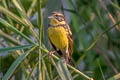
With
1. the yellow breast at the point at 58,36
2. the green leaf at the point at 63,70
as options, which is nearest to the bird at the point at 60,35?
the yellow breast at the point at 58,36

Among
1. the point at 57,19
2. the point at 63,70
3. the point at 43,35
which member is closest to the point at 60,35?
the point at 57,19

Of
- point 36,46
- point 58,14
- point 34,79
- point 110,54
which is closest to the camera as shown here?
point 36,46

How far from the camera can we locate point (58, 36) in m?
2.79

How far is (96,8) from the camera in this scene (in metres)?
3.09

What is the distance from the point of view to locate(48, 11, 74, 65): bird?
279 centimetres

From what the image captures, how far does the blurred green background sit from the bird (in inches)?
3.2

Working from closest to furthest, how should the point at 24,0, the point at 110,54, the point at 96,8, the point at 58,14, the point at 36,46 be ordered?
the point at 36,46
the point at 58,14
the point at 96,8
the point at 24,0
the point at 110,54

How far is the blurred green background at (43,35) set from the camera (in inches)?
80.9

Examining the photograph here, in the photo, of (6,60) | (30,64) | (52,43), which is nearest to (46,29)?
(52,43)

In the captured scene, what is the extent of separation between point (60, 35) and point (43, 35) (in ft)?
2.19

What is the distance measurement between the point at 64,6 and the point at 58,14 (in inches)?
4.5

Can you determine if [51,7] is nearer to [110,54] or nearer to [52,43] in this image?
[52,43]

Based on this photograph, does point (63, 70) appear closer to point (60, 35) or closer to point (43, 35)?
point (43, 35)

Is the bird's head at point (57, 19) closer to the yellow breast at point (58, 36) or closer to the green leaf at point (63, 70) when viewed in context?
the yellow breast at point (58, 36)
